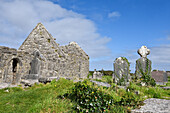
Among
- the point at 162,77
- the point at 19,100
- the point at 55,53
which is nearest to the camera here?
the point at 19,100

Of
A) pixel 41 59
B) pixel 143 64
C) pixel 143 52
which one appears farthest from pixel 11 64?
pixel 143 52

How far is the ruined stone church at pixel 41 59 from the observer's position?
10336mm

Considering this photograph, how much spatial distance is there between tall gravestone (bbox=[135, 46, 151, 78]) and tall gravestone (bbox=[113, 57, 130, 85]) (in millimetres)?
1586

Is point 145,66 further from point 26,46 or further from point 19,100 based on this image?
point 26,46

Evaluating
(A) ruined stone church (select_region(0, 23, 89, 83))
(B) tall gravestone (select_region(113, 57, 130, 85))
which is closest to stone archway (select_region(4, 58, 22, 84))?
(A) ruined stone church (select_region(0, 23, 89, 83))

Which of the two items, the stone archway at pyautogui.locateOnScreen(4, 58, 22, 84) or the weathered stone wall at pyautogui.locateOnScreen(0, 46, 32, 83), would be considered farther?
the stone archway at pyautogui.locateOnScreen(4, 58, 22, 84)

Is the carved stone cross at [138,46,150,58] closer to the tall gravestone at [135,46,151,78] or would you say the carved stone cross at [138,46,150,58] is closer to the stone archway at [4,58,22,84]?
the tall gravestone at [135,46,151,78]

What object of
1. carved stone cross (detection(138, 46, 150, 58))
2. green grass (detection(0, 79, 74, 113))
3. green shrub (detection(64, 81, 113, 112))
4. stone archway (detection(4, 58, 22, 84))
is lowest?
green grass (detection(0, 79, 74, 113))

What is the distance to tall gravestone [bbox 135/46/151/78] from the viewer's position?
11406 millimetres

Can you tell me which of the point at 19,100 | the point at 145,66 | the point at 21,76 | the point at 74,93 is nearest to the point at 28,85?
the point at 21,76

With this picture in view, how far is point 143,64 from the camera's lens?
11.5 meters

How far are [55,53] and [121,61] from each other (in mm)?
6601

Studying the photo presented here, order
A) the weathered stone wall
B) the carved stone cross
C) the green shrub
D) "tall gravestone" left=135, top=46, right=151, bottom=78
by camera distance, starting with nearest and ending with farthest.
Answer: the green shrub
the weathered stone wall
"tall gravestone" left=135, top=46, right=151, bottom=78
the carved stone cross

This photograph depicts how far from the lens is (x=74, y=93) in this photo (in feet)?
18.5
